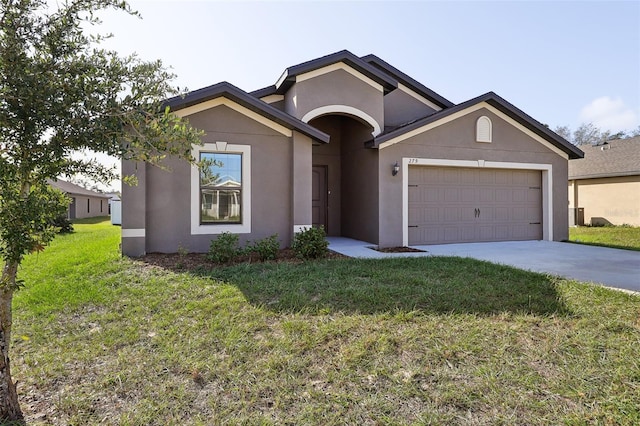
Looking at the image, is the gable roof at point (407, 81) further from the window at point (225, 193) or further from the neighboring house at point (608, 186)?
the neighboring house at point (608, 186)

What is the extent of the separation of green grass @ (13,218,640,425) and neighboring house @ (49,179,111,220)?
94.2 ft

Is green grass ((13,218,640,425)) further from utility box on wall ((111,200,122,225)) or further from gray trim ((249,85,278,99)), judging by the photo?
gray trim ((249,85,278,99))

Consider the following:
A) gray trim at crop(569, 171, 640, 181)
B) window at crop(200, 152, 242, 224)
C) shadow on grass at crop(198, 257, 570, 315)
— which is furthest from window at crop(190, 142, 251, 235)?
gray trim at crop(569, 171, 640, 181)

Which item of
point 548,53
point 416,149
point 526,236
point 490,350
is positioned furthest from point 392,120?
point 490,350

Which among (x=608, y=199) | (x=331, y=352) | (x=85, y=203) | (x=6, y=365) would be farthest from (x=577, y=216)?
(x=85, y=203)

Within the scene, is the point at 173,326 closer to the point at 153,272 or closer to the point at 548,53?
the point at 153,272

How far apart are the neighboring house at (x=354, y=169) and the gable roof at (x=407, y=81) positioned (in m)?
0.04

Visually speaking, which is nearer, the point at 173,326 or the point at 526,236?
the point at 173,326

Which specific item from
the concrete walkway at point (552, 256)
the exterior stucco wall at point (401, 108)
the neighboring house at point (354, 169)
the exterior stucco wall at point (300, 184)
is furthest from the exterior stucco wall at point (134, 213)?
the exterior stucco wall at point (401, 108)

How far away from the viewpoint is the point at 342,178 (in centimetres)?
1246

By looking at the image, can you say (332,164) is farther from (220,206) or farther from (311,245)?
(311,245)

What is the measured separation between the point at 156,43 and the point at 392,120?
906 centimetres

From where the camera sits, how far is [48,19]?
2904mm

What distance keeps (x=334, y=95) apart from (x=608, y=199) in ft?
53.4
